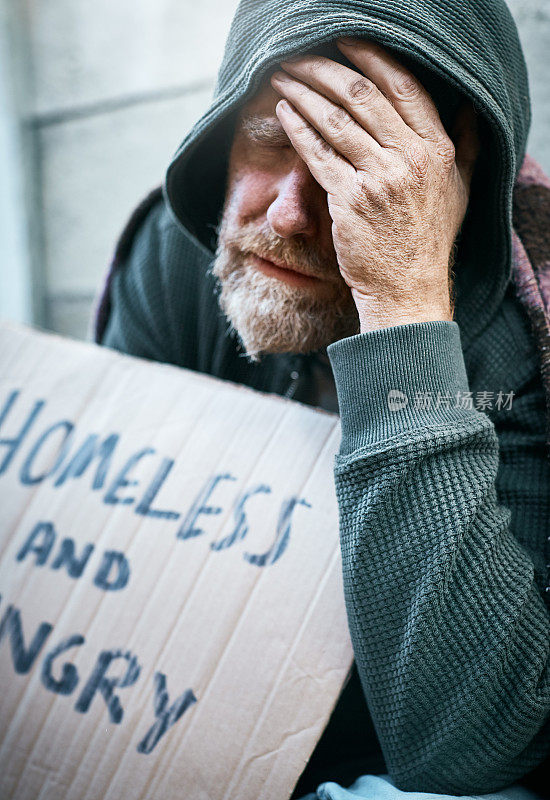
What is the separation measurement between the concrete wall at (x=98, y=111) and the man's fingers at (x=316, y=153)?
0.95 metres

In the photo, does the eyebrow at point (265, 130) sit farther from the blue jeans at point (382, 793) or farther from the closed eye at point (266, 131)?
the blue jeans at point (382, 793)

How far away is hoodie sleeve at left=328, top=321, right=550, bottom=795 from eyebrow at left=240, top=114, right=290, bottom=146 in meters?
0.32

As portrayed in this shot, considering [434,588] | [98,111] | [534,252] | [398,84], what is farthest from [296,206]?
[98,111]

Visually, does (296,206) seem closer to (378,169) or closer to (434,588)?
(378,169)

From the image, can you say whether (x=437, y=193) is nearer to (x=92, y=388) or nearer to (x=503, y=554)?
(x=503, y=554)

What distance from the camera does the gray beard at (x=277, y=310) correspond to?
0.89 m

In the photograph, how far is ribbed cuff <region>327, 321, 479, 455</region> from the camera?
2.39ft

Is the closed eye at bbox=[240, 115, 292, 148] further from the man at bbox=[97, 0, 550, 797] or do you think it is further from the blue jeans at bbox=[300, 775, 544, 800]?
the blue jeans at bbox=[300, 775, 544, 800]

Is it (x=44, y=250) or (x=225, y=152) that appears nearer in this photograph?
(x=225, y=152)

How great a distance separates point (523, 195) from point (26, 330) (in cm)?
87

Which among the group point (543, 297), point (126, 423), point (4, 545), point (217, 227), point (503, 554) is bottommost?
point (4, 545)

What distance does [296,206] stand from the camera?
0.82 meters

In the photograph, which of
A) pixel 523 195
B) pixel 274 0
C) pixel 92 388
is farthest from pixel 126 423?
pixel 523 195

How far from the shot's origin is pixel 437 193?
77 centimetres
